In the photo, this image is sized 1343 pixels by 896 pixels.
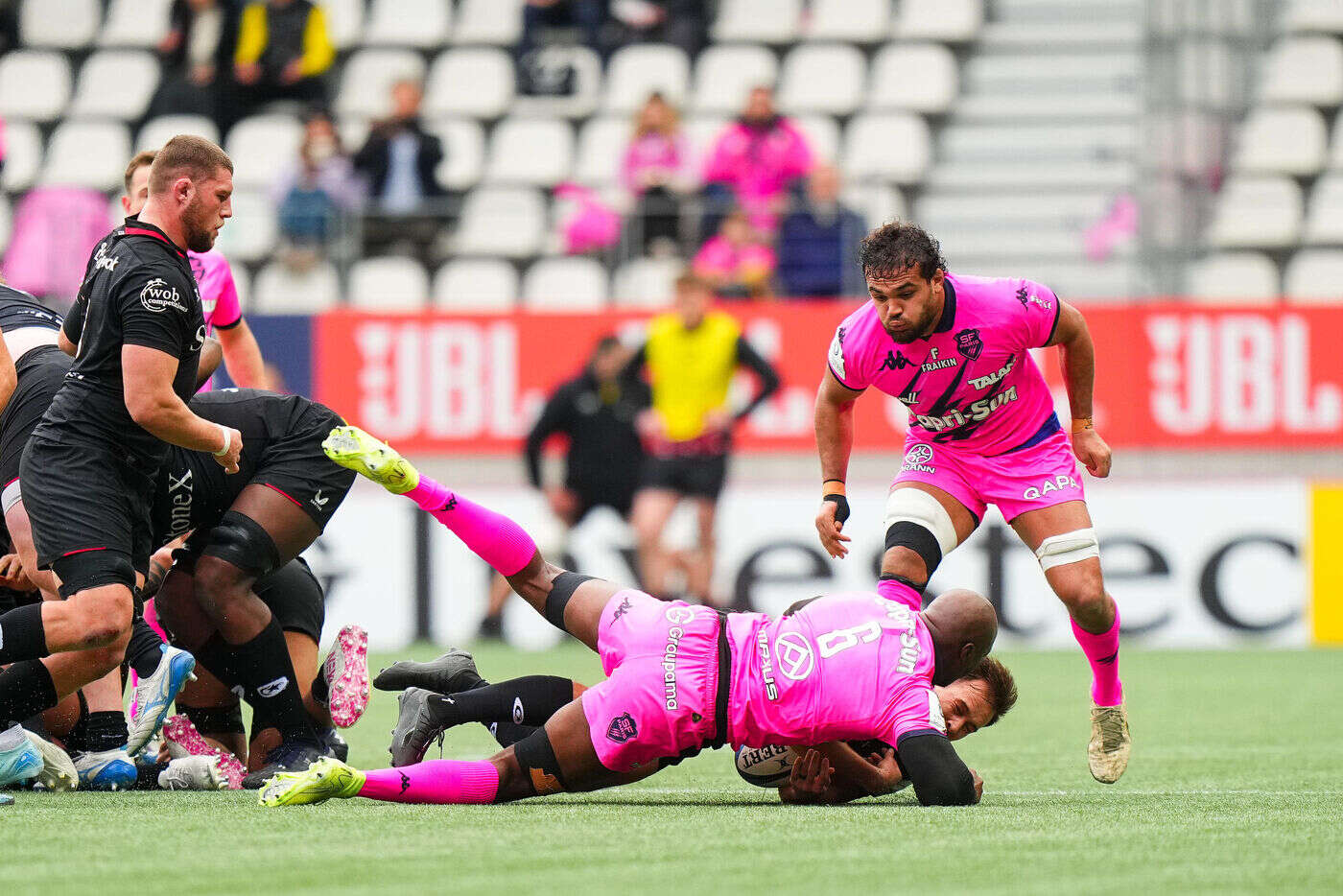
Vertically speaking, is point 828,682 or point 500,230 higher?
Answer: point 500,230

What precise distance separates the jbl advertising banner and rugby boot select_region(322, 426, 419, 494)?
8.39 meters

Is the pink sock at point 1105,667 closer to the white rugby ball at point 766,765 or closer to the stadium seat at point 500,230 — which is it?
the white rugby ball at point 766,765

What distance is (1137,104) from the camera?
16.5 meters

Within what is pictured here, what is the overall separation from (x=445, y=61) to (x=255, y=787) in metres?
12.4

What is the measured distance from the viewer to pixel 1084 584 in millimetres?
6930

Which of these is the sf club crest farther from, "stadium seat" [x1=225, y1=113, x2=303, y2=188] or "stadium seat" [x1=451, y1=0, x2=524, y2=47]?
"stadium seat" [x1=451, y1=0, x2=524, y2=47]

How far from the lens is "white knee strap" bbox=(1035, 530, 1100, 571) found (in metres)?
6.99

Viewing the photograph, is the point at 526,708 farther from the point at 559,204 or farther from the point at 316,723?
the point at 559,204

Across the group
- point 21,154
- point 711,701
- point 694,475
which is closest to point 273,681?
point 711,701

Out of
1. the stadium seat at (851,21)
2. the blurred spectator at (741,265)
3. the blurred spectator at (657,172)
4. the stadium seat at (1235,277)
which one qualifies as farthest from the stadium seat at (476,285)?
the stadium seat at (1235,277)

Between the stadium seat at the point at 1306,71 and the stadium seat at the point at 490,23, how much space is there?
673 cm

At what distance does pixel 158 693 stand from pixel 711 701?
1756 mm

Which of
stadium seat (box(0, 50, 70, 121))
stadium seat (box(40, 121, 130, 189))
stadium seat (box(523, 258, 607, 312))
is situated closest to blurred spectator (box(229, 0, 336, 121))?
stadium seat (box(40, 121, 130, 189))

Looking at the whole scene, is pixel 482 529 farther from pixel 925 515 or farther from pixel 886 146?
pixel 886 146
